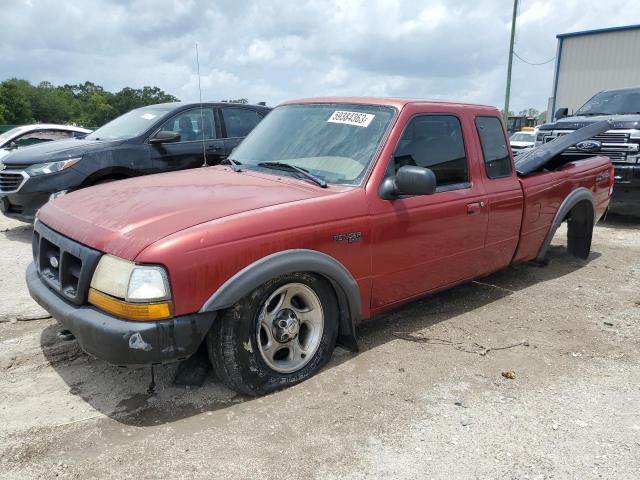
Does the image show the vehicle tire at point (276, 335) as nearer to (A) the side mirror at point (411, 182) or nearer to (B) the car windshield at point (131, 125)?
(A) the side mirror at point (411, 182)

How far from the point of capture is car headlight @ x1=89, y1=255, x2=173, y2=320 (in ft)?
8.68

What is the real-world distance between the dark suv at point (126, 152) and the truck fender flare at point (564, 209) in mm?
3782

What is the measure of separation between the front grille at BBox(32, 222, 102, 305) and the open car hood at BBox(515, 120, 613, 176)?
151 inches

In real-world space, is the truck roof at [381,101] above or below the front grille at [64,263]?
above

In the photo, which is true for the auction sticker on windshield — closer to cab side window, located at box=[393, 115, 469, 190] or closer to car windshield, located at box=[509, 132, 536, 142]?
cab side window, located at box=[393, 115, 469, 190]

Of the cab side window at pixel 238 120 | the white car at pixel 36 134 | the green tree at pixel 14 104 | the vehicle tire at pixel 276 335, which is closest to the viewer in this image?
the vehicle tire at pixel 276 335

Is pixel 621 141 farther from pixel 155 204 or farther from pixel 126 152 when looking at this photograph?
pixel 155 204

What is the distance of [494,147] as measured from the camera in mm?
4598

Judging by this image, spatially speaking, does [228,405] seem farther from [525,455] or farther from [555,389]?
[555,389]

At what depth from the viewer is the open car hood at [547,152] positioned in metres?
5.17

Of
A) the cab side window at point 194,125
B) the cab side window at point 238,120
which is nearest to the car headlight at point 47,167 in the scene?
the cab side window at point 194,125

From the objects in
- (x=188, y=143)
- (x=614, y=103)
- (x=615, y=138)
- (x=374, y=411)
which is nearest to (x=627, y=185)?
(x=615, y=138)

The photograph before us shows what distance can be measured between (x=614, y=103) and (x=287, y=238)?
9.71 meters

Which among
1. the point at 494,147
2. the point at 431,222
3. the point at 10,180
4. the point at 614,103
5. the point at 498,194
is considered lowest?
the point at 10,180
